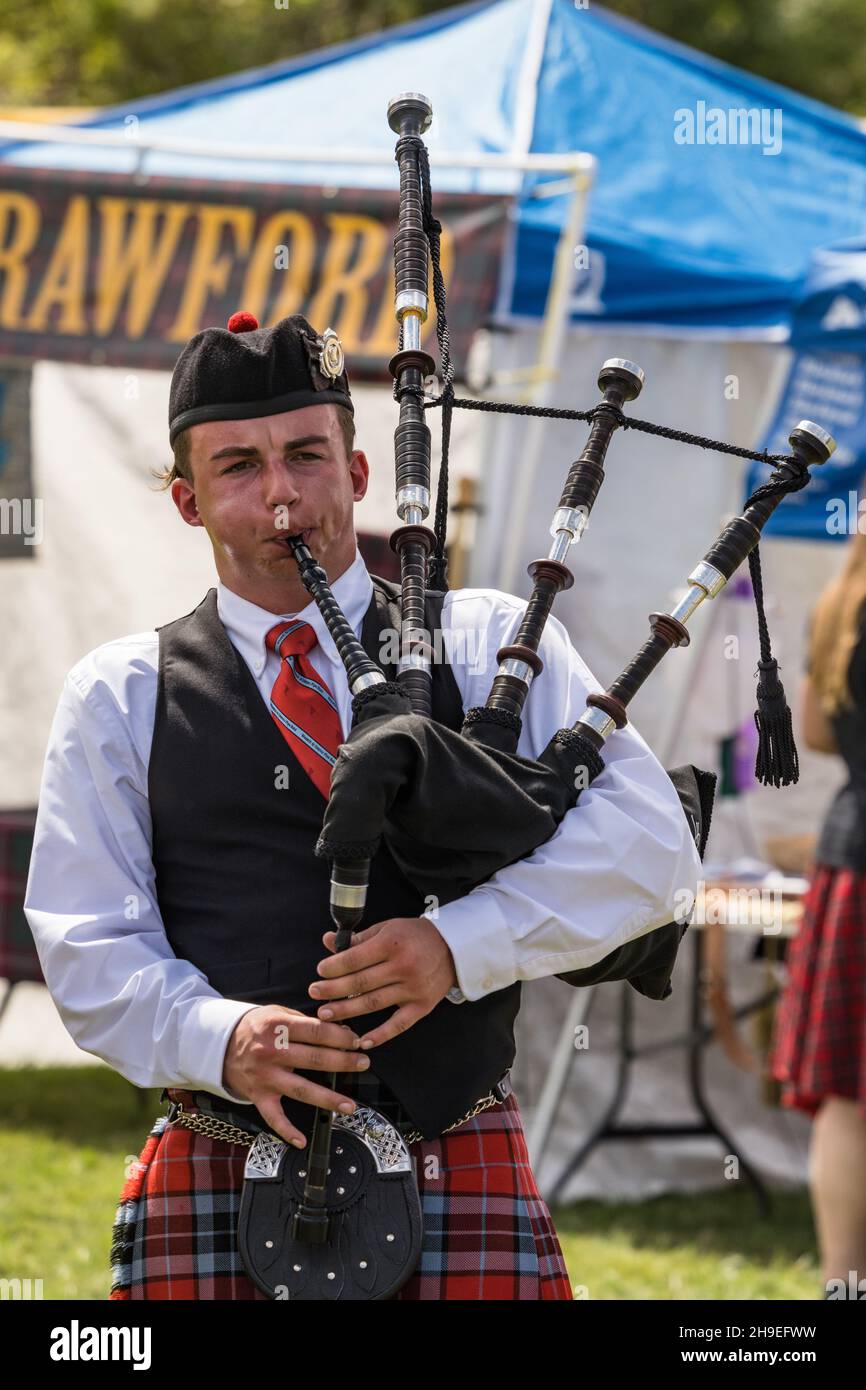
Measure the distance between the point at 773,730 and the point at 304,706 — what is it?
613 mm

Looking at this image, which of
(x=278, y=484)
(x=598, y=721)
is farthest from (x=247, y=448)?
(x=598, y=721)

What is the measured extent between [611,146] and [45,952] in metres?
4.42

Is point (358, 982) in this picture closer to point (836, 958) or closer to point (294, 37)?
point (836, 958)

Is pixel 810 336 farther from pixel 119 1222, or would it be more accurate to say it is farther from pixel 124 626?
pixel 119 1222

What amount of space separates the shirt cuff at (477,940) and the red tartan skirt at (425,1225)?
224 mm

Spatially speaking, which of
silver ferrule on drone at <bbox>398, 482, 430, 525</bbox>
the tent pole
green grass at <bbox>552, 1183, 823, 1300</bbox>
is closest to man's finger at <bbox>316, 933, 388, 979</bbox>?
silver ferrule on drone at <bbox>398, 482, 430, 525</bbox>

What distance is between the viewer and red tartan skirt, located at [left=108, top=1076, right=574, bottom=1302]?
1950 millimetres

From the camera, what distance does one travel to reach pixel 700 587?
76.6 inches

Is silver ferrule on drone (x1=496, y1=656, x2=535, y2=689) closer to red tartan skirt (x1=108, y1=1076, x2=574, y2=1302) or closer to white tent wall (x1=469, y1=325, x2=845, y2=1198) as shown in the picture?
red tartan skirt (x1=108, y1=1076, x2=574, y2=1302)

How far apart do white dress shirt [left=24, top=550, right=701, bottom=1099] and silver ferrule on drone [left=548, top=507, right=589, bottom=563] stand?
0.41 ft

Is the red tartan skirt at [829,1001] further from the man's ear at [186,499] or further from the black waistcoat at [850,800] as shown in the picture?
the man's ear at [186,499]

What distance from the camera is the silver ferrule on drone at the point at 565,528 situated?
1.97 m
